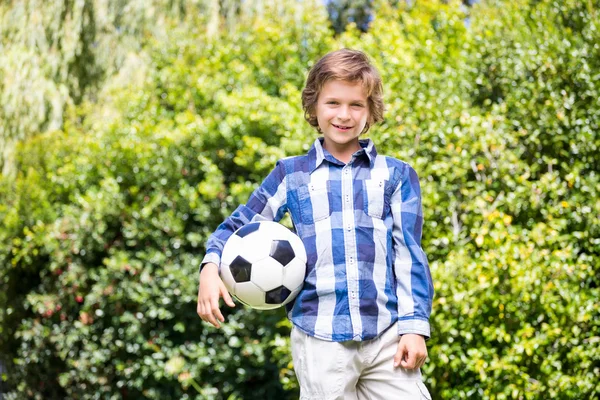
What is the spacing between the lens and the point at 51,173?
591cm

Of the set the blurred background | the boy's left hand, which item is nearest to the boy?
the boy's left hand

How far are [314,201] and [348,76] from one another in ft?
1.30

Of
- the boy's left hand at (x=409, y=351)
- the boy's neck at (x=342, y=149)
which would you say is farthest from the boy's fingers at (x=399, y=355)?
the boy's neck at (x=342, y=149)

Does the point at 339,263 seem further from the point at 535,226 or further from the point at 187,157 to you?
the point at 187,157

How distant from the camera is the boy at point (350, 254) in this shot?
1946mm

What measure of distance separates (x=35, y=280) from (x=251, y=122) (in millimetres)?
2526

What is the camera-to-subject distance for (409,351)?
6.32ft

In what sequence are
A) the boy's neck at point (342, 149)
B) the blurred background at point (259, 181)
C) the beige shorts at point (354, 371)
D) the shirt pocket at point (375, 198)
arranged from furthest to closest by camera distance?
the blurred background at point (259, 181) < the boy's neck at point (342, 149) < the shirt pocket at point (375, 198) < the beige shorts at point (354, 371)

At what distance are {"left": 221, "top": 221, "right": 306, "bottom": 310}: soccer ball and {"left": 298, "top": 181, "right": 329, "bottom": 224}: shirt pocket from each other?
0.08 meters

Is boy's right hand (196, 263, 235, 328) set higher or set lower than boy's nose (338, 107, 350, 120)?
lower

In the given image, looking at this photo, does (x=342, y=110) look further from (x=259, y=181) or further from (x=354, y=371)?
(x=259, y=181)

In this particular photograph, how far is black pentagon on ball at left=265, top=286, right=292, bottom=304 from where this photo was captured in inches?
80.7

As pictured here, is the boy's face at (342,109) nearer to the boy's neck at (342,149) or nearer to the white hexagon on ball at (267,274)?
the boy's neck at (342,149)

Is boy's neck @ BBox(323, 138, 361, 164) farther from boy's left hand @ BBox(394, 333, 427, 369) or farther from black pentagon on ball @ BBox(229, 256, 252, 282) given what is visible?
boy's left hand @ BBox(394, 333, 427, 369)
